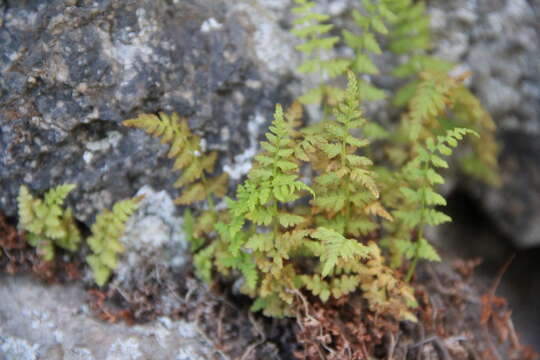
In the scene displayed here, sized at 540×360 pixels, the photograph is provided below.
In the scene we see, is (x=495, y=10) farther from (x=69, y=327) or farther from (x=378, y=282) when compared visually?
(x=69, y=327)

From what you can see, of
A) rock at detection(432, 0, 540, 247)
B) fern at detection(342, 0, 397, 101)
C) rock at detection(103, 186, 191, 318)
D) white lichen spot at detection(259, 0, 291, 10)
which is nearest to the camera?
rock at detection(103, 186, 191, 318)

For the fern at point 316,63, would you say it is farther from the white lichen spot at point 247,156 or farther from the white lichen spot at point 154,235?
the white lichen spot at point 154,235

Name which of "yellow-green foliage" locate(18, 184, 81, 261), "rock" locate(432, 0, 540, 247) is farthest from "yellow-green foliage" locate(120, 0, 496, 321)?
"rock" locate(432, 0, 540, 247)

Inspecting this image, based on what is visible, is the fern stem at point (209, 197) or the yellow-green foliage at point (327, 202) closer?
the yellow-green foliage at point (327, 202)

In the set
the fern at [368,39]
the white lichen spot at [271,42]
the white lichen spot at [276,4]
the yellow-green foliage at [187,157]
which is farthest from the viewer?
the white lichen spot at [276,4]

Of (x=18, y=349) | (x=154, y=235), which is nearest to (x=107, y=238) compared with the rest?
(x=154, y=235)

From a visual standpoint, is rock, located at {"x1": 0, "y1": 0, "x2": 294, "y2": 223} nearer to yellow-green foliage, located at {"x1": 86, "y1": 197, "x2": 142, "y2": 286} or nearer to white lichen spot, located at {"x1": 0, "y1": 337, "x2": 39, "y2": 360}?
yellow-green foliage, located at {"x1": 86, "y1": 197, "x2": 142, "y2": 286}

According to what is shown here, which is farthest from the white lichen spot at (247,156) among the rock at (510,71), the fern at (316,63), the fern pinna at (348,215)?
the rock at (510,71)

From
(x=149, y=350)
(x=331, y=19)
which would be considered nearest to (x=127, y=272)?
(x=149, y=350)
